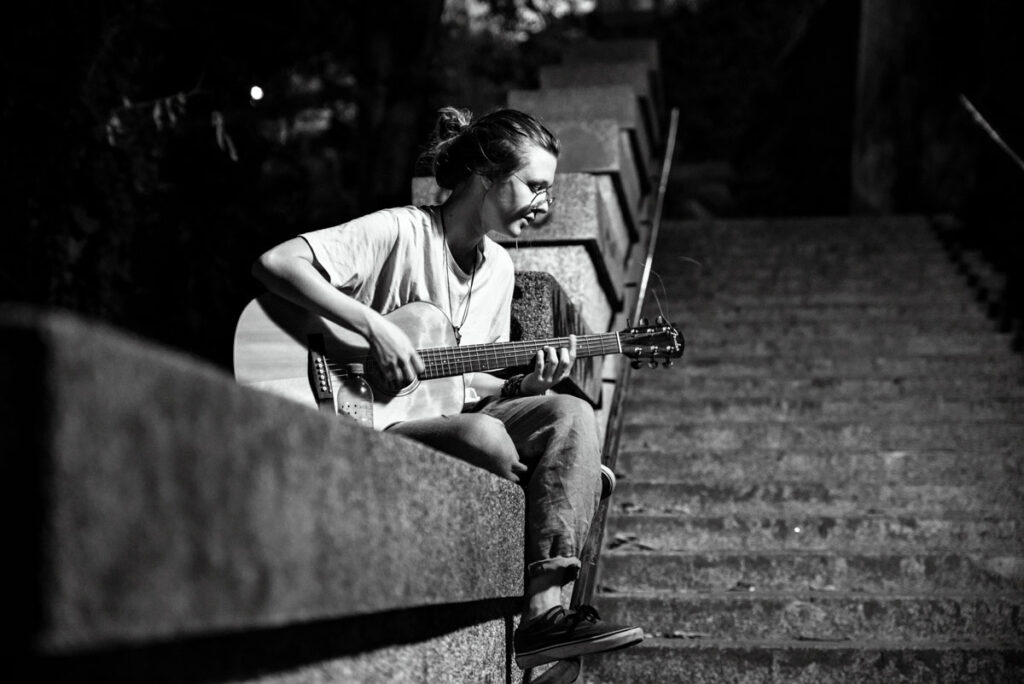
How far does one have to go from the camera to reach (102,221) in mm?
6035

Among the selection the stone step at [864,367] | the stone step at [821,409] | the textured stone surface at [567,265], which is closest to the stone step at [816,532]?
the textured stone surface at [567,265]

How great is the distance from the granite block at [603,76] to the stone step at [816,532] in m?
4.23

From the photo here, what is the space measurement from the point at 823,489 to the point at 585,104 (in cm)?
310

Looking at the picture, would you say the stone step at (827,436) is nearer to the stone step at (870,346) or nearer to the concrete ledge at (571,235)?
the concrete ledge at (571,235)

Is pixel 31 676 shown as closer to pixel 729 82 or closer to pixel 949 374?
pixel 949 374

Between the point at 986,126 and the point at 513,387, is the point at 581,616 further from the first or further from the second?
the point at 986,126

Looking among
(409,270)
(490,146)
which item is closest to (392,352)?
(409,270)

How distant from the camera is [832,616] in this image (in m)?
3.78

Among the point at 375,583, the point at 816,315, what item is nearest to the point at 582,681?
the point at 375,583

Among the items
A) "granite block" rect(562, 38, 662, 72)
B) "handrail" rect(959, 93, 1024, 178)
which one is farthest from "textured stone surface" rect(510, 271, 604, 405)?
"handrail" rect(959, 93, 1024, 178)

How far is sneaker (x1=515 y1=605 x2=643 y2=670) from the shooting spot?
276 cm

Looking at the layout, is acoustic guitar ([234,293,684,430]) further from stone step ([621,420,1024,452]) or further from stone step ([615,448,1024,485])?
stone step ([621,420,1024,452])

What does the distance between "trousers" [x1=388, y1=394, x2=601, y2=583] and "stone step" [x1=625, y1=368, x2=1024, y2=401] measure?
9.60 feet

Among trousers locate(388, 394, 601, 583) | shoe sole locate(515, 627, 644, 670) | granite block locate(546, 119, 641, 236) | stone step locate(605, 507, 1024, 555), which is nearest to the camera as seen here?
shoe sole locate(515, 627, 644, 670)
